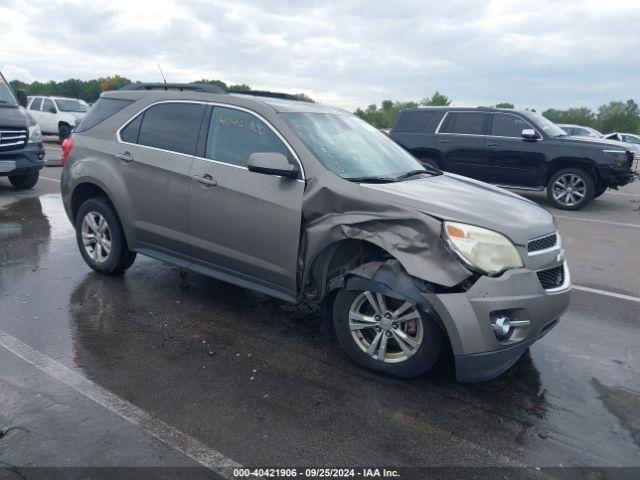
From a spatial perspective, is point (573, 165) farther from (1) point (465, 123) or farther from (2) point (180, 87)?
(2) point (180, 87)

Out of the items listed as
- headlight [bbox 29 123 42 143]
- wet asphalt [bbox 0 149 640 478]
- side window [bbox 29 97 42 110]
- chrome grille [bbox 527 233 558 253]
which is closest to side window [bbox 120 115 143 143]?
wet asphalt [bbox 0 149 640 478]

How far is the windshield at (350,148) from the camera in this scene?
13.7 ft

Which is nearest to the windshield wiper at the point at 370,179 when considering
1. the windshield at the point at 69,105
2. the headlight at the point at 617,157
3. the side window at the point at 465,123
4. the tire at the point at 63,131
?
the side window at the point at 465,123

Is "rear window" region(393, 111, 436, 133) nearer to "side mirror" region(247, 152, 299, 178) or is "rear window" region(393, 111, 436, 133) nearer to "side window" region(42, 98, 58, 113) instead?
"side mirror" region(247, 152, 299, 178)

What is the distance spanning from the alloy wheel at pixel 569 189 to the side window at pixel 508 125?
1262mm

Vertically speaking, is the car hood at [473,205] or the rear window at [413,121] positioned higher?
the rear window at [413,121]

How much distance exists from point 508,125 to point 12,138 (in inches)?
383

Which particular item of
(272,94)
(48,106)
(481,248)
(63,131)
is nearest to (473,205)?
(481,248)

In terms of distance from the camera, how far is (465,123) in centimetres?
1205

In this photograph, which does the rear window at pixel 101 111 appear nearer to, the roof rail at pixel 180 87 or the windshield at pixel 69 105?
the roof rail at pixel 180 87

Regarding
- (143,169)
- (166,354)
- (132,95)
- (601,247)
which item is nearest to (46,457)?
(166,354)

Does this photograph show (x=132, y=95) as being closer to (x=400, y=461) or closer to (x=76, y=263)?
(x=76, y=263)

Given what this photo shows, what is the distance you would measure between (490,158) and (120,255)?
8581 mm

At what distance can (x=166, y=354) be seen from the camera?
13.1 feet
